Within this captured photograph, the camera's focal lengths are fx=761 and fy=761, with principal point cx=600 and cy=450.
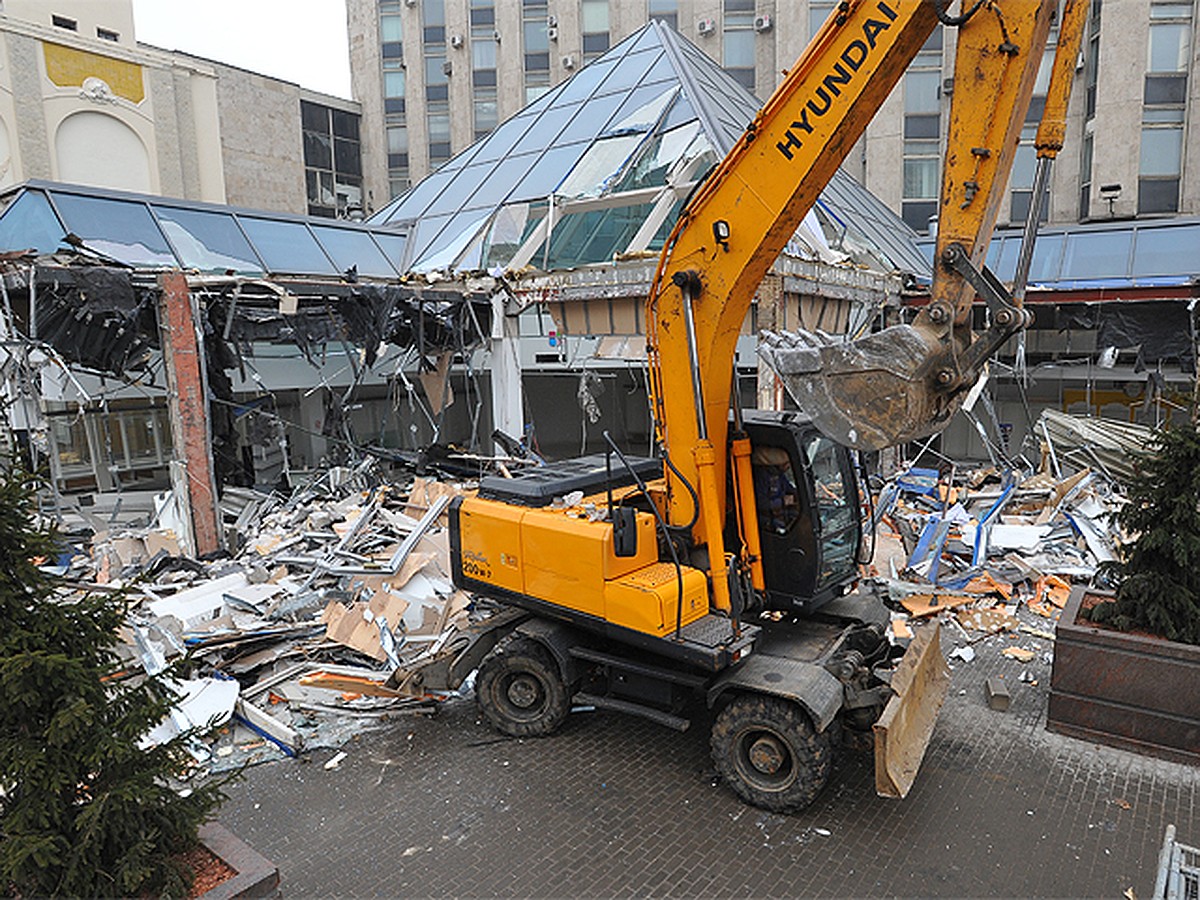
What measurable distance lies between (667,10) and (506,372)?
2698 centimetres

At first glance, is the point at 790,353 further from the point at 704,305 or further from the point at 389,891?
the point at 389,891

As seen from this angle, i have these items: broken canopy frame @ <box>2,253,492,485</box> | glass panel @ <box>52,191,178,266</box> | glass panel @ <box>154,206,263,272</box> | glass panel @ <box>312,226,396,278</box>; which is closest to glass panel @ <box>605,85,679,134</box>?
broken canopy frame @ <box>2,253,492,485</box>

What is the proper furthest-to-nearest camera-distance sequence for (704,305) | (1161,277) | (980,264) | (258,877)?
(1161,277)
(704,305)
(980,264)
(258,877)

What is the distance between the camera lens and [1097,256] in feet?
56.5

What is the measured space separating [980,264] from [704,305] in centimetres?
176

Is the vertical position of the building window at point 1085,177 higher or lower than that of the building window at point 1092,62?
lower

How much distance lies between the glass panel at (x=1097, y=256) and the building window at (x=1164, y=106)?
809 centimetres

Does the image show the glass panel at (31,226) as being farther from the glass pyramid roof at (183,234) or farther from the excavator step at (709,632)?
the excavator step at (709,632)

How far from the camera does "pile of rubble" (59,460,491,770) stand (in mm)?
6602

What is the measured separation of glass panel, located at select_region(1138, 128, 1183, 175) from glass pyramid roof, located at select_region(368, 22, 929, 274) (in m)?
10.4

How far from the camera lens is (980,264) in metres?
4.24

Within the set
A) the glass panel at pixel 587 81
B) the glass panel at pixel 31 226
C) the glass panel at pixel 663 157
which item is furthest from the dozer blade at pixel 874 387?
the glass panel at pixel 587 81

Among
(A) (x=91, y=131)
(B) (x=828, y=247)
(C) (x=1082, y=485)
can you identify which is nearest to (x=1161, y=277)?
(C) (x=1082, y=485)

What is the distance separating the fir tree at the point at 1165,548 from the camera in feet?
19.1
